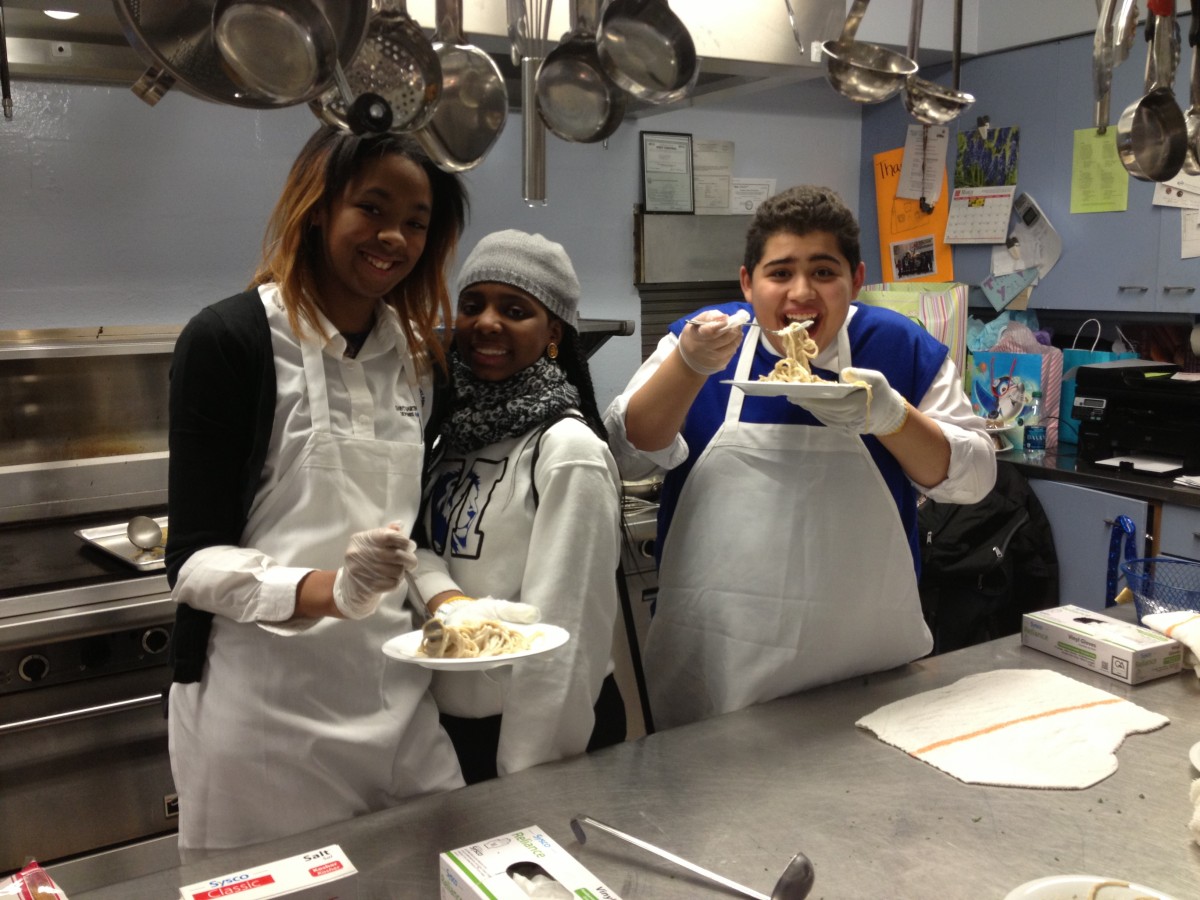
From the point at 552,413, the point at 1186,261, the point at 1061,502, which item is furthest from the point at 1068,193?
the point at 552,413

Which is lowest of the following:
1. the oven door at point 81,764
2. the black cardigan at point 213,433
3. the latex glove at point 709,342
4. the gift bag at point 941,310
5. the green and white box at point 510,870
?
the oven door at point 81,764

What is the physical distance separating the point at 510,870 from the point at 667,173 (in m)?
2.89

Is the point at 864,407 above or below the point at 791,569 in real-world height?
above

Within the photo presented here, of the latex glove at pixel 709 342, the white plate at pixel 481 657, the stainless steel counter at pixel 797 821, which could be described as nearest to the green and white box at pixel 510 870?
the stainless steel counter at pixel 797 821

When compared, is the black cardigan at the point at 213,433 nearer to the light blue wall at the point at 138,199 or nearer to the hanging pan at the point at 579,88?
the hanging pan at the point at 579,88

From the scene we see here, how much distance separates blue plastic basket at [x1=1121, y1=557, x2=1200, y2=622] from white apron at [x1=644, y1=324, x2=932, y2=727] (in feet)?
1.54

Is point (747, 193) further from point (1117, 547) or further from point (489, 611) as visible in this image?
point (489, 611)

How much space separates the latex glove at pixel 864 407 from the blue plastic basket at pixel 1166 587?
0.69 meters

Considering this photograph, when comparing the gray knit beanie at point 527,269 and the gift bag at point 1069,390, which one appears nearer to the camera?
the gray knit beanie at point 527,269

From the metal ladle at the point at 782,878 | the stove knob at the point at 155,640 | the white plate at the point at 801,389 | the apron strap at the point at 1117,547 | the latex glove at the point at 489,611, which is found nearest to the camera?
the metal ladle at the point at 782,878

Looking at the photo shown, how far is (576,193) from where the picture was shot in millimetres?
3410

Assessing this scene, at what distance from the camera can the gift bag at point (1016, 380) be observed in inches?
144

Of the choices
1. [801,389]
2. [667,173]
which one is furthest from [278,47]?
[667,173]

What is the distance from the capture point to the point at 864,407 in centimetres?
151
